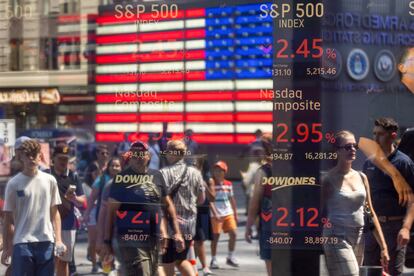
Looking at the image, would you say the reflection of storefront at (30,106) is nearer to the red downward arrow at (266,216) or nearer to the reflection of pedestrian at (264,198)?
the reflection of pedestrian at (264,198)

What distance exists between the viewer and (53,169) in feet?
36.0

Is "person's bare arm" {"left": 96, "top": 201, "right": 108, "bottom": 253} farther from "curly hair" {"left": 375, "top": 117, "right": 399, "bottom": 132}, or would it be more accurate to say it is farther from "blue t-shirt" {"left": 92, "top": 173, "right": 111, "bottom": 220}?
"curly hair" {"left": 375, "top": 117, "right": 399, "bottom": 132}

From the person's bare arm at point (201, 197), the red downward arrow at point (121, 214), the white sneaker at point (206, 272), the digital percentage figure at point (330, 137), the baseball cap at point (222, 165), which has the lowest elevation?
the white sneaker at point (206, 272)

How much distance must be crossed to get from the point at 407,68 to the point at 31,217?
10.9 feet

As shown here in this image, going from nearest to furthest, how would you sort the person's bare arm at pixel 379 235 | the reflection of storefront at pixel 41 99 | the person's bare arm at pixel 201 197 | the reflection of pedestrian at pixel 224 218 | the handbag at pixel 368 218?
the person's bare arm at pixel 379 235 → the handbag at pixel 368 218 → the person's bare arm at pixel 201 197 → the reflection of storefront at pixel 41 99 → the reflection of pedestrian at pixel 224 218

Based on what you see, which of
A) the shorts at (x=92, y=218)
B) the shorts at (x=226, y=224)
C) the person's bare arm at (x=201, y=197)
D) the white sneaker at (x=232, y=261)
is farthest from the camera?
the white sneaker at (x=232, y=261)

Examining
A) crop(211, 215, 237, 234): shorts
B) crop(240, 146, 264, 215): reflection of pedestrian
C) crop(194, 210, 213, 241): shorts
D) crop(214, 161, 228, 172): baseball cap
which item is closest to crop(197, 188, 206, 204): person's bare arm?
crop(194, 210, 213, 241): shorts

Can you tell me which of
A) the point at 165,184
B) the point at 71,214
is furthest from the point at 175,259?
the point at 71,214

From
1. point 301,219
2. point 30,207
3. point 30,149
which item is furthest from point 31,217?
point 301,219

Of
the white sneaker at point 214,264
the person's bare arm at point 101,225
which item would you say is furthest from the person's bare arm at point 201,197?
the white sneaker at point 214,264

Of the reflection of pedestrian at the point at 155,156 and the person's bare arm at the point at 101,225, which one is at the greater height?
the reflection of pedestrian at the point at 155,156

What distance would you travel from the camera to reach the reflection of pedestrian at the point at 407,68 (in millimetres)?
9227

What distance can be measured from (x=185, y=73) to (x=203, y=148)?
671 millimetres

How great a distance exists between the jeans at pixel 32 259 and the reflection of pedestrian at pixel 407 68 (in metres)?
3.23
